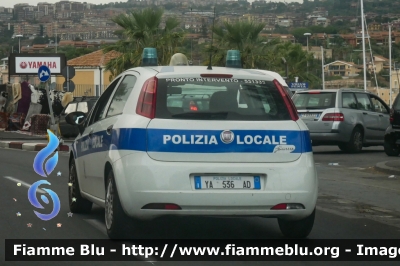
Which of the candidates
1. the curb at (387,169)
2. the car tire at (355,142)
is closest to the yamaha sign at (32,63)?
the car tire at (355,142)

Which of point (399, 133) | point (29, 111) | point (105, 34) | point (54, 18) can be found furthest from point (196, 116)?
point (54, 18)

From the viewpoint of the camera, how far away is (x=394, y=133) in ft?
67.1

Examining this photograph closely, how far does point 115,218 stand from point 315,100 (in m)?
15.3

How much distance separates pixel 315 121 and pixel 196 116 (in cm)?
1479

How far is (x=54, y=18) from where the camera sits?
168 m

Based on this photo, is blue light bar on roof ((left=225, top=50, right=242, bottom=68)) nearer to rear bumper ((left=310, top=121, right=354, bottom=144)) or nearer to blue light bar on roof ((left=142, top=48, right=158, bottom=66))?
blue light bar on roof ((left=142, top=48, right=158, bottom=66))

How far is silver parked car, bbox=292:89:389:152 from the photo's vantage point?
73.4ft

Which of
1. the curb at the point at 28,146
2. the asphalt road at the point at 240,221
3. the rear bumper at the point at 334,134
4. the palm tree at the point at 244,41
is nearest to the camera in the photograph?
the asphalt road at the point at 240,221

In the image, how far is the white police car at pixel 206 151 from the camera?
7.77m

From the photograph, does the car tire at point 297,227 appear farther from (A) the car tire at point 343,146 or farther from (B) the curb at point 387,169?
(A) the car tire at point 343,146

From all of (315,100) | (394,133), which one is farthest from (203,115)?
(315,100)

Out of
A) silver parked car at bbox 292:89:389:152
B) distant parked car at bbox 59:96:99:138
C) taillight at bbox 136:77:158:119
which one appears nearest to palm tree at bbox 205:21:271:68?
distant parked car at bbox 59:96:99:138

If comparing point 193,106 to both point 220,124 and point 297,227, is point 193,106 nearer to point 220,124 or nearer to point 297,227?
point 220,124
